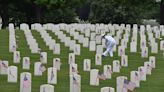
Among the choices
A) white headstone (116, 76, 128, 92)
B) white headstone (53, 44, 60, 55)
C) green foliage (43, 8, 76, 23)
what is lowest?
white headstone (116, 76, 128, 92)

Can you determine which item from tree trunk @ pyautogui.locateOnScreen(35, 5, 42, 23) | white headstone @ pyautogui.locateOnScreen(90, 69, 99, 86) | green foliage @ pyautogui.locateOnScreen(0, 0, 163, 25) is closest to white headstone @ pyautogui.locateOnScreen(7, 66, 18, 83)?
white headstone @ pyautogui.locateOnScreen(90, 69, 99, 86)

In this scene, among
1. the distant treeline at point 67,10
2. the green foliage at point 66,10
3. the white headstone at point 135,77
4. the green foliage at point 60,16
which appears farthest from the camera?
the green foliage at point 60,16

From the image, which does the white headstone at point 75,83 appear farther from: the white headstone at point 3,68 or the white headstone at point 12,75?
the white headstone at point 3,68

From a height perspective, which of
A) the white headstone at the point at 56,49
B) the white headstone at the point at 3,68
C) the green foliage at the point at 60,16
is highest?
the green foliage at the point at 60,16

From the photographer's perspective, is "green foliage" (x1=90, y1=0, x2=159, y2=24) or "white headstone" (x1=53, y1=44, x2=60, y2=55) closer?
"white headstone" (x1=53, y1=44, x2=60, y2=55)

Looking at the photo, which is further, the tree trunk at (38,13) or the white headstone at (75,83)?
the tree trunk at (38,13)

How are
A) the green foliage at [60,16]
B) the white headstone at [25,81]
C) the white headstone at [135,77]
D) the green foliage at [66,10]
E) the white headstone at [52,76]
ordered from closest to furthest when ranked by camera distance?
the white headstone at [25,81], the white headstone at [135,77], the white headstone at [52,76], the green foliage at [66,10], the green foliage at [60,16]

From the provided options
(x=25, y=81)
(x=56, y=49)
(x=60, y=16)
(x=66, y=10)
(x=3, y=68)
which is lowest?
(x=25, y=81)

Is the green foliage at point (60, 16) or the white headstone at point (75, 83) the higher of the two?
the green foliage at point (60, 16)

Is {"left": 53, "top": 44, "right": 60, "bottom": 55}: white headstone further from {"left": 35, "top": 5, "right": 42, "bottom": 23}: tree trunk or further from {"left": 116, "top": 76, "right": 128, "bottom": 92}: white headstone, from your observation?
{"left": 35, "top": 5, "right": 42, "bottom": 23}: tree trunk

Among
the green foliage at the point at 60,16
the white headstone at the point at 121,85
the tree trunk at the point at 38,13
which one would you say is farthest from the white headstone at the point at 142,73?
the green foliage at the point at 60,16

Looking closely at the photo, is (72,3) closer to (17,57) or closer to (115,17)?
(115,17)

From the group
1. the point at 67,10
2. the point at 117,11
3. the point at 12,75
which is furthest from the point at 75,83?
the point at 67,10

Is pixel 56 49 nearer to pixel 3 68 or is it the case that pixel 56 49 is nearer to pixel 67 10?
pixel 3 68
